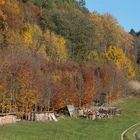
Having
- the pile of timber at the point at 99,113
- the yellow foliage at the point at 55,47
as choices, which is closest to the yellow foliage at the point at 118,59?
the yellow foliage at the point at 55,47

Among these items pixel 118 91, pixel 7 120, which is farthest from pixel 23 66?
pixel 118 91

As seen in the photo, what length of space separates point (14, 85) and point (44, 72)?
21.7 m

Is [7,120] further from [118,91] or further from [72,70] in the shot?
[118,91]

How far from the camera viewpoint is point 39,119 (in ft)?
244

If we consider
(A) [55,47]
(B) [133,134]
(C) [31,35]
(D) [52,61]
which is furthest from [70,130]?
(A) [55,47]

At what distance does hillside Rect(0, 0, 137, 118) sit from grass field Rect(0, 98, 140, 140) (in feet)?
26.4

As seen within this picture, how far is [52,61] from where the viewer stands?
126 meters

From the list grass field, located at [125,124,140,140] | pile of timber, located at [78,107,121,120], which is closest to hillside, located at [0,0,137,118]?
pile of timber, located at [78,107,121,120]

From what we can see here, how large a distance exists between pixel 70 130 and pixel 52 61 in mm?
60971

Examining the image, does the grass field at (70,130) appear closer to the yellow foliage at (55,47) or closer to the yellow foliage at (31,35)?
the yellow foliage at (31,35)

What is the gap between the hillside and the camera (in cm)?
7869

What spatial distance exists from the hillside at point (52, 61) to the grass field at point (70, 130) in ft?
26.4

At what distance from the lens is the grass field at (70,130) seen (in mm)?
54806

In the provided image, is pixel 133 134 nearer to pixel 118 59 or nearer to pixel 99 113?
pixel 99 113
